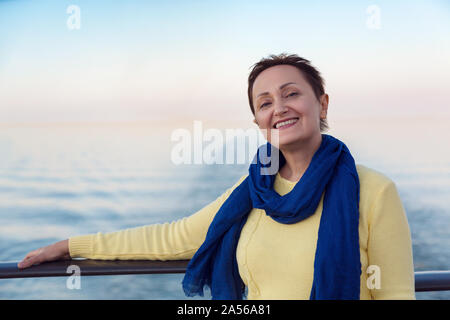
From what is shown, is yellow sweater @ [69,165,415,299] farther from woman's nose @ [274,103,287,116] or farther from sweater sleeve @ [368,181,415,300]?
woman's nose @ [274,103,287,116]

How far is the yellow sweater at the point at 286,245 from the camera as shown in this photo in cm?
112

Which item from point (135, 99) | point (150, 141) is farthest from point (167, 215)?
point (135, 99)

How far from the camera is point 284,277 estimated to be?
1212 mm

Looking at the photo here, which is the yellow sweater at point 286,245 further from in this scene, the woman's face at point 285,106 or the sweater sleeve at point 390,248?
the woman's face at point 285,106

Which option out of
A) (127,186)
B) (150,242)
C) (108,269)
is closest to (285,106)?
(150,242)

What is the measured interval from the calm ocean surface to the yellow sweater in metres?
9.08

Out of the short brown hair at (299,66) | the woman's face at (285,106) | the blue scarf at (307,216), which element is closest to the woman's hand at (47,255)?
the blue scarf at (307,216)

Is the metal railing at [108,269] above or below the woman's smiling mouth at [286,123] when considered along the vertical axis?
below

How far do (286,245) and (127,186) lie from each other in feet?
57.3

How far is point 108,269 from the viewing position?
1.32 meters

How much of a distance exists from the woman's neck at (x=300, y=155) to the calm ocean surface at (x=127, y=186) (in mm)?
8978

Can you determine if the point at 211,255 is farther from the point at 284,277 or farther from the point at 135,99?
the point at 135,99

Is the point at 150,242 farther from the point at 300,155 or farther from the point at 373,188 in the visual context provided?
the point at 373,188

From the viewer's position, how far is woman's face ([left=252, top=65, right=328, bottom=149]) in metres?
1.32
